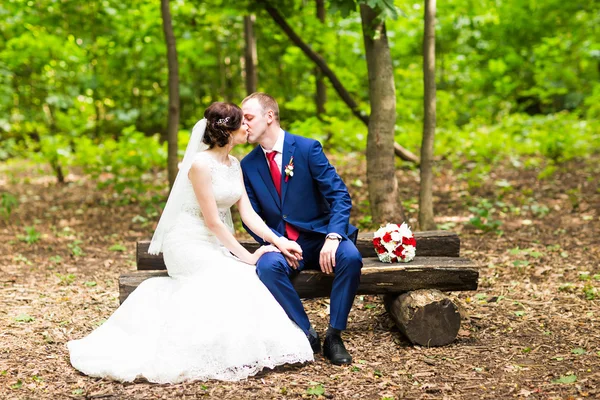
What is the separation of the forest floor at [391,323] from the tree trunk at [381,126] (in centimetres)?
105

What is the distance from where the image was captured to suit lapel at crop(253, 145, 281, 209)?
166 inches

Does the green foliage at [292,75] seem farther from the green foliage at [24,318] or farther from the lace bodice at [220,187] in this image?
the green foliage at [24,318]

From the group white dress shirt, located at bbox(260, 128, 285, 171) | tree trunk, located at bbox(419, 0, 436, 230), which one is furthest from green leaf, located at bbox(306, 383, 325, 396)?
tree trunk, located at bbox(419, 0, 436, 230)

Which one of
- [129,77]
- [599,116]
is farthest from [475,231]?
[129,77]

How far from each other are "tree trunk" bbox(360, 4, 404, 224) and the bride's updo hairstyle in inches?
99.9

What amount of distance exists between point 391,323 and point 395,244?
69cm

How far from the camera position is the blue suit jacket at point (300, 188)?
13.7 ft

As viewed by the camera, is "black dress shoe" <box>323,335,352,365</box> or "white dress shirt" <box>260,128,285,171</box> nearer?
"black dress shoe" <box>323,335,352,365</box>

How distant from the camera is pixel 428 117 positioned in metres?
6.34

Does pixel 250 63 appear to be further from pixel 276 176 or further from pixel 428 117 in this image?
pixel 276 176

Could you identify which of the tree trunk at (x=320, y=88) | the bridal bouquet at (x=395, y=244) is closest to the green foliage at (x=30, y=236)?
the tree trunk at (x=320, y=88)

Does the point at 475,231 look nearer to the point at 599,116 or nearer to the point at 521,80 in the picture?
the point at 599,116

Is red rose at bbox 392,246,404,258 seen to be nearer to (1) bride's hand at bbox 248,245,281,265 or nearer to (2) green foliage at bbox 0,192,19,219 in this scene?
(1) bride's hand at bbox 248,245,281,265

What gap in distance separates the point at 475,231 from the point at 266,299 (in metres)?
4.05
